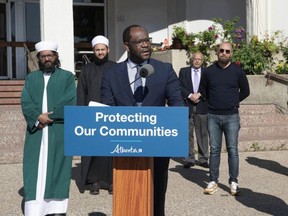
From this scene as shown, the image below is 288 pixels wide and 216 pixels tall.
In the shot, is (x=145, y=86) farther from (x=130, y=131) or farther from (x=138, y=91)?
(x=130, y=131)

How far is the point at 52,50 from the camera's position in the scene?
211 inches

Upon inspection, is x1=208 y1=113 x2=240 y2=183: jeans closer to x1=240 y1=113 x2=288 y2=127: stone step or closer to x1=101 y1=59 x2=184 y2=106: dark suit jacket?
x1=101 y1=59 x2=184 y2=106: dark suit jacket

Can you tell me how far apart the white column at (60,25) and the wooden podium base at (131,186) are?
8.47 metres

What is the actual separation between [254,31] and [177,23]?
103 inches

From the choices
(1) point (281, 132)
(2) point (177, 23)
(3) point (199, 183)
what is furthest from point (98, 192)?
(2) point (177, 23)

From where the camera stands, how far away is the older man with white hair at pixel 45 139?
5258 millimetres

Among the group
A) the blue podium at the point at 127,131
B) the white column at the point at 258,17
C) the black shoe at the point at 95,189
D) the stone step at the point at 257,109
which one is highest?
the white column at the point at 258,17

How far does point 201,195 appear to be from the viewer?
6.77 m

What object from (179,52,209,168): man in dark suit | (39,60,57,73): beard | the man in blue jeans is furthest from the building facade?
(39,60,57,73): beard

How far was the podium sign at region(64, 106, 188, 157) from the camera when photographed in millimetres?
3477

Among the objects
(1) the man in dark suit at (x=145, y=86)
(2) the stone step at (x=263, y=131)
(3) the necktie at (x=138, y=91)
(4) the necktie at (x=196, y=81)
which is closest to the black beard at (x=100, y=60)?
(4) the necktie at (x=196, y=81)

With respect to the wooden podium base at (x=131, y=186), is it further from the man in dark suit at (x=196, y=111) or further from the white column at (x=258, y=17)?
the white column at (x=258, y=17)

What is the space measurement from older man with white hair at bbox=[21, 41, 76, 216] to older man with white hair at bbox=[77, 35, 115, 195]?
1.56 meters

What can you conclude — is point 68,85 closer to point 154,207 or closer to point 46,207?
point 46,207
